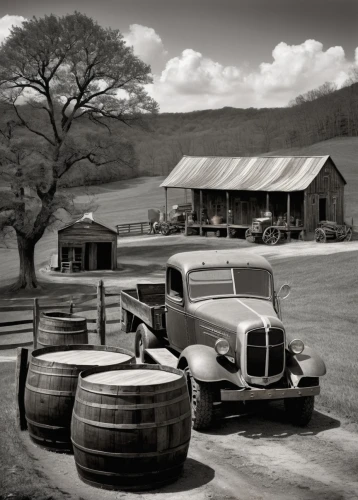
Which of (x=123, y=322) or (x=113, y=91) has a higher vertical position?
(x=113, y=91)

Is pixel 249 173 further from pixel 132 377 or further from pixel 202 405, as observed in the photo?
pixel 132 377

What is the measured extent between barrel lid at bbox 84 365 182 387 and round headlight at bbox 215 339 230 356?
174 centimetres

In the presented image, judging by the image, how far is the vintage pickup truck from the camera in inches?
378

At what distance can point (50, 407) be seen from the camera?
810 centimetres

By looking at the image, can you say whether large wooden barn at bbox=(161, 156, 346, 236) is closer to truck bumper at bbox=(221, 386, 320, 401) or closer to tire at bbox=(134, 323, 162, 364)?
tire at bbox=(134, 323, 162, 364)

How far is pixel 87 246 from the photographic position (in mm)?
42469

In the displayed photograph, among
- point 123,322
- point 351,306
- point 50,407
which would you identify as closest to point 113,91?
point 351,306

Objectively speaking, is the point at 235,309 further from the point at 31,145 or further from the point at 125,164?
the point at 125,164

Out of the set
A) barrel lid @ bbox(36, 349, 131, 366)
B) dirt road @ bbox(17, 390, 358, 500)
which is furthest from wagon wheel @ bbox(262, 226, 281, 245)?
barrel lid @ bbox(36, 349, 131, 366)

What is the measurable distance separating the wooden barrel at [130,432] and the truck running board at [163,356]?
3627 millimetres

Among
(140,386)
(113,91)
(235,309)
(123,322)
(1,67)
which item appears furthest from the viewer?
(113,91)

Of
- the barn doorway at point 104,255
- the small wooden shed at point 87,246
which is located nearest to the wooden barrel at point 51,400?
the small wooden shed at point 87,246

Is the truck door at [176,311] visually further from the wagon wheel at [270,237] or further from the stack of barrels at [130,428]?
the wagon wheel at [270,237]

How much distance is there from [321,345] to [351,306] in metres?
6.62
